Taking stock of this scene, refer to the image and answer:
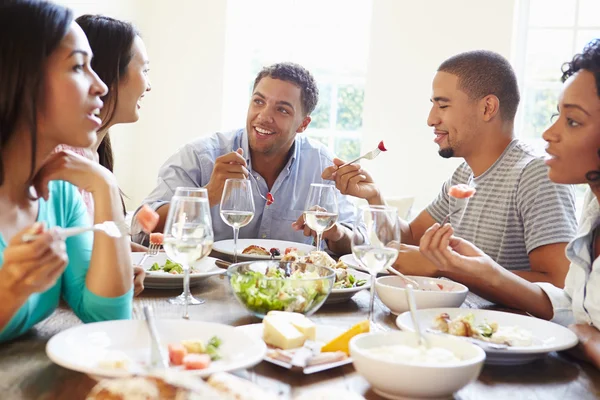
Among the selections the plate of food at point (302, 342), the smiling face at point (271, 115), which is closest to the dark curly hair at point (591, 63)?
the plate of food at point (302, 342)

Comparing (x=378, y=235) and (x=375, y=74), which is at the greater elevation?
(x=375, y=74)

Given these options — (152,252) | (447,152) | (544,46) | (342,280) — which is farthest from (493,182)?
(544,46)

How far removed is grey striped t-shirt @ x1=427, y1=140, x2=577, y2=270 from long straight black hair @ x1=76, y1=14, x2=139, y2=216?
→ 4.34 ft

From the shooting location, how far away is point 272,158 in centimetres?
325

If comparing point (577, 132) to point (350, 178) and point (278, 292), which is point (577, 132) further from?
point (350, 178)

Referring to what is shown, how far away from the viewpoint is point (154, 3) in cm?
580

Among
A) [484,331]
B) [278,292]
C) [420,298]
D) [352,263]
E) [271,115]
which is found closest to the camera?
[484,331]

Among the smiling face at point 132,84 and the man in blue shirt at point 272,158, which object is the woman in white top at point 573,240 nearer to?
the man in blue shirt at point 272,158

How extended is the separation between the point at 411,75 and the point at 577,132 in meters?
3.85

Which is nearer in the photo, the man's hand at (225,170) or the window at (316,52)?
the man's hand at (225,170)

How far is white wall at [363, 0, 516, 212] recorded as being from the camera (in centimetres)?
530

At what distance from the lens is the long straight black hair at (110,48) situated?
2.33 m

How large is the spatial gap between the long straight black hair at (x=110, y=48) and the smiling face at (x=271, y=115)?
80cm

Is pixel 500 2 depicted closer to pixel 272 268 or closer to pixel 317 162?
pixel 317 162
